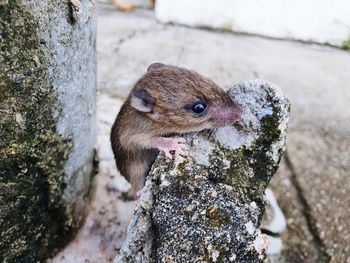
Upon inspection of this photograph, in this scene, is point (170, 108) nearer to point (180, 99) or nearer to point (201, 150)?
point (180, 99)

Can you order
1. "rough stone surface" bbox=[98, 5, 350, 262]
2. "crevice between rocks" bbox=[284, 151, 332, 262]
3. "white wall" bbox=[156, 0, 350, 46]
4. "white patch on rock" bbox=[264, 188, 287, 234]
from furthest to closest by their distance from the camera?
"white wall" bbox=[156, 0, 350, 46] < "rough stone surface" bbox=[98, 5, 350, 262] < "white patch on rock" bbox=[264, 188, 287, 234] < "crevice between rocks" bbox=[284, 151, 332, 262]

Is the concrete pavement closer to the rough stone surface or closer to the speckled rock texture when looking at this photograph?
the rough stone surface

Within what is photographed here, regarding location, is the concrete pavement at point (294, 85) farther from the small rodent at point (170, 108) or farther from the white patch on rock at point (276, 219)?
the small rodent at point (170, 108)

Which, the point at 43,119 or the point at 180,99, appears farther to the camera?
the point at 180,99

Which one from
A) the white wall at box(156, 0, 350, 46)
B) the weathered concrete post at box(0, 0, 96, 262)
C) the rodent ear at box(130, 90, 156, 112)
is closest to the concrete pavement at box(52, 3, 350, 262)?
the white wall at box(156, 0, 350, 46)

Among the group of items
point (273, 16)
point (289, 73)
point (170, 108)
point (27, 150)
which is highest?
point (170, 108)

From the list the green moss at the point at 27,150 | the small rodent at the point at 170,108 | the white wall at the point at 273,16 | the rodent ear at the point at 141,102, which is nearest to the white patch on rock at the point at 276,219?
the small rodent at the point at 170,108

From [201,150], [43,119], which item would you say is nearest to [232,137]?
[201,150]
